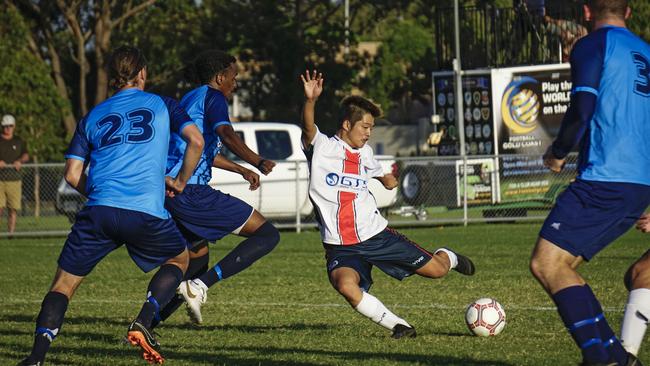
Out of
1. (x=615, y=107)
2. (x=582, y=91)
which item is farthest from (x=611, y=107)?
(x=582, y=91)

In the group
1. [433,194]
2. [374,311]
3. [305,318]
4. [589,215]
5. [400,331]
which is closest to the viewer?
[589,215]

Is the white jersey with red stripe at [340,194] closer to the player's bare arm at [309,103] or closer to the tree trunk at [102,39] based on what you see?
the player's bare arm at [309,103]

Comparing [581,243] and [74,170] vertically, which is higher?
[74,170]

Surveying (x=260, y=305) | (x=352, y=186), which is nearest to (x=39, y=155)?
(x=260, y=305)

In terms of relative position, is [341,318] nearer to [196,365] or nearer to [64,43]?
[196,365]

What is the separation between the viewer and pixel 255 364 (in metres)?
6.78

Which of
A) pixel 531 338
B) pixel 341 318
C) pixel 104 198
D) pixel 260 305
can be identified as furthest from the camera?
pixel 260 305


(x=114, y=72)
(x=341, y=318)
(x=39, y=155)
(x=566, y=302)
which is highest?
(x=114, y=72)

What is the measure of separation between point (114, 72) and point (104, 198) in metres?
0.75

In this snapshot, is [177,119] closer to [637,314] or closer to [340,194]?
[340,194]

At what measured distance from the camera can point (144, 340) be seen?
641 centimetres

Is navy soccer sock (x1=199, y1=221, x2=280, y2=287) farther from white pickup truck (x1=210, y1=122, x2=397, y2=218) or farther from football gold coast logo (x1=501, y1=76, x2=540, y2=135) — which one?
football gold coast logo (x1=501, y1=76, x2=540, y2=135)

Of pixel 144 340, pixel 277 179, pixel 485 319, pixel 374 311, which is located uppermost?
pixel 144 340

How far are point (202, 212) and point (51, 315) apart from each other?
5.99 ft
